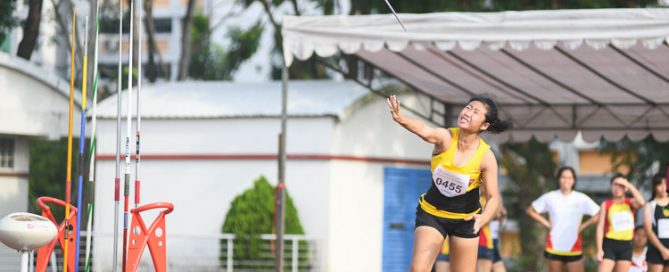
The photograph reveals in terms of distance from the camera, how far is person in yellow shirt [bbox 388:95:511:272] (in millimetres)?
9859

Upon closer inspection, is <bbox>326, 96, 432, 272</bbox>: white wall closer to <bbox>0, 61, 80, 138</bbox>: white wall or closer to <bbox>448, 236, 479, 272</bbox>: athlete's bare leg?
<bbox>0, 61, 80, 138</bbox>: white wall

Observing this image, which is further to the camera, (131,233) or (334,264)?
(334,264)

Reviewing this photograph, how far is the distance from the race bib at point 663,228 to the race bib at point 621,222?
0.42m

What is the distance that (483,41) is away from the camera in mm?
15781

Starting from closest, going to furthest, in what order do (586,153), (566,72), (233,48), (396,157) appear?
(566,72), (396,157), (233,48), (586,153)

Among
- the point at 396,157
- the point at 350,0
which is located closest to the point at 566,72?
the point at 396,157

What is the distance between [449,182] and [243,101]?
42.3 ft

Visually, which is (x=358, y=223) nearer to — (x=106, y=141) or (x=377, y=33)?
(x=106, y=141)

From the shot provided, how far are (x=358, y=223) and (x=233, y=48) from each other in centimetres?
1902

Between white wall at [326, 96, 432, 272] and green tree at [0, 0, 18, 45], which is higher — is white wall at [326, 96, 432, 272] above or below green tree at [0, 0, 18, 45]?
below

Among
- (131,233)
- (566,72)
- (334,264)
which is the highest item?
(566,72)

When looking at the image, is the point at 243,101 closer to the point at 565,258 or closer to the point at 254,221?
the point at 254,221

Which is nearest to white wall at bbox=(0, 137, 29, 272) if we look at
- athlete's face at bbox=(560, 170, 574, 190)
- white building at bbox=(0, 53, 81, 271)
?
white building at bbox=(0, 53, 81, 271)

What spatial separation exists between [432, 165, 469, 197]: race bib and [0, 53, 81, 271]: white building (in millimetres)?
10841
